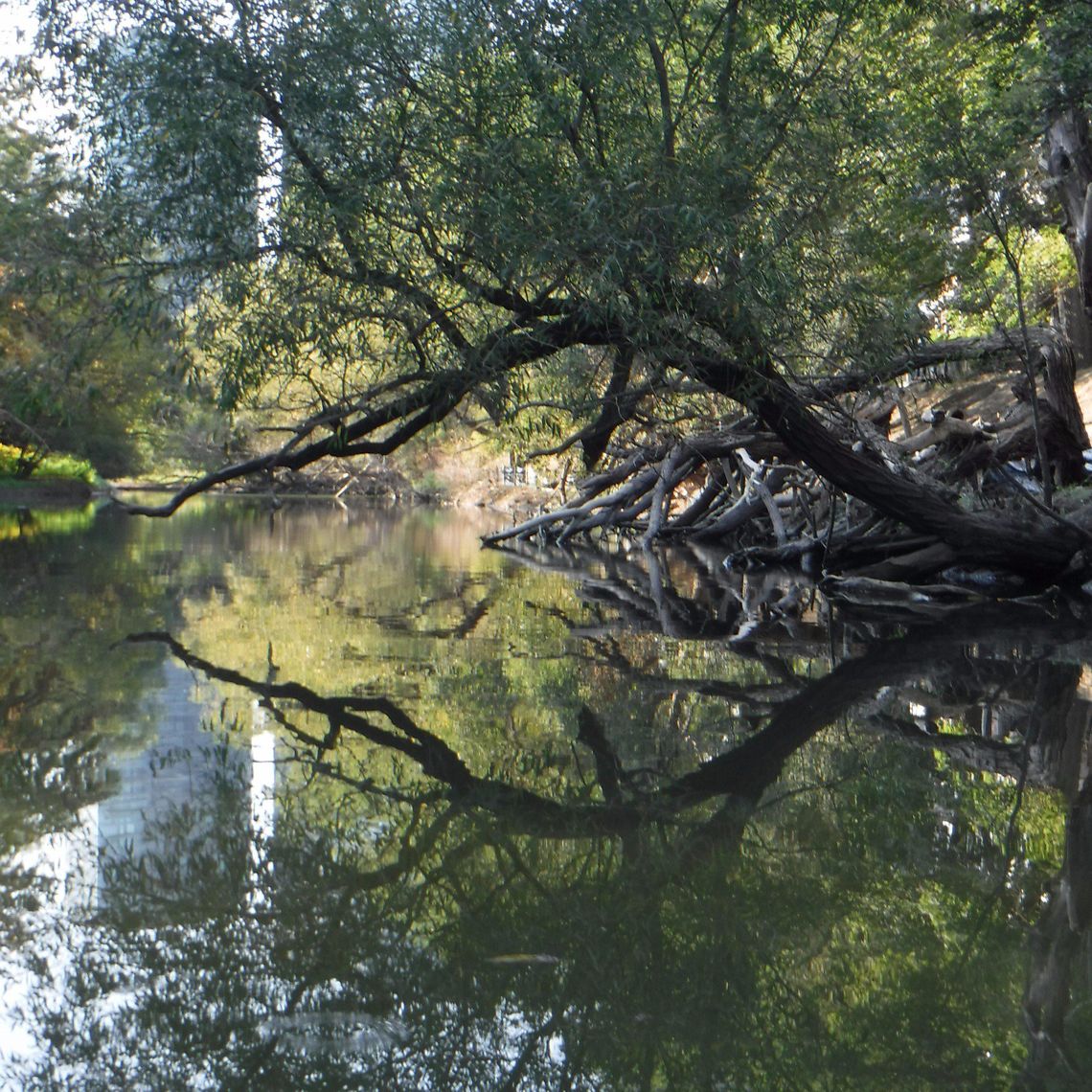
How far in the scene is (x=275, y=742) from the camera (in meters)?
6.04

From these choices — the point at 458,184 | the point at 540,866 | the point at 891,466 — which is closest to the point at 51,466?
the point at 891,466

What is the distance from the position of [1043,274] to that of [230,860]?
69.3 feet

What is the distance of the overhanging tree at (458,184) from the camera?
29.2 ft

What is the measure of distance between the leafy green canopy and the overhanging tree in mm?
22

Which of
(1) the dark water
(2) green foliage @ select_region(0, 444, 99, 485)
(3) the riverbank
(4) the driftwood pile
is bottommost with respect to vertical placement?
(1) the dark water

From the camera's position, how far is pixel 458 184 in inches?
351

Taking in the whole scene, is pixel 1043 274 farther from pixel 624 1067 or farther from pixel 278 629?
pixel 624 1067

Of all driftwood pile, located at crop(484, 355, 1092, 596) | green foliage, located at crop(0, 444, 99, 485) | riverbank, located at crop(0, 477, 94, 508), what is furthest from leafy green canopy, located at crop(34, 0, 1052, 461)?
green foliage, located at crop(0, 444, 99, 485)

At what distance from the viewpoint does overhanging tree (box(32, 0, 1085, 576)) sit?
29.2 ft

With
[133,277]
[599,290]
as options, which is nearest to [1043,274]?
[599,290]

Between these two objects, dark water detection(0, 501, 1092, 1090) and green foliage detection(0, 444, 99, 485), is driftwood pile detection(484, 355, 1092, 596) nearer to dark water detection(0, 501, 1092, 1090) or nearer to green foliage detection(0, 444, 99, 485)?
dark water detection(0, 501, 1092, 1090)

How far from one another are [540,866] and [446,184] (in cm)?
571

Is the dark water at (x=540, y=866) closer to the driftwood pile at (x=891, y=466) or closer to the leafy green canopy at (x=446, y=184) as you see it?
the leafy green canopy at (x=446, y=184)

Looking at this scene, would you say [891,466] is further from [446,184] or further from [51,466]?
[51,466]
